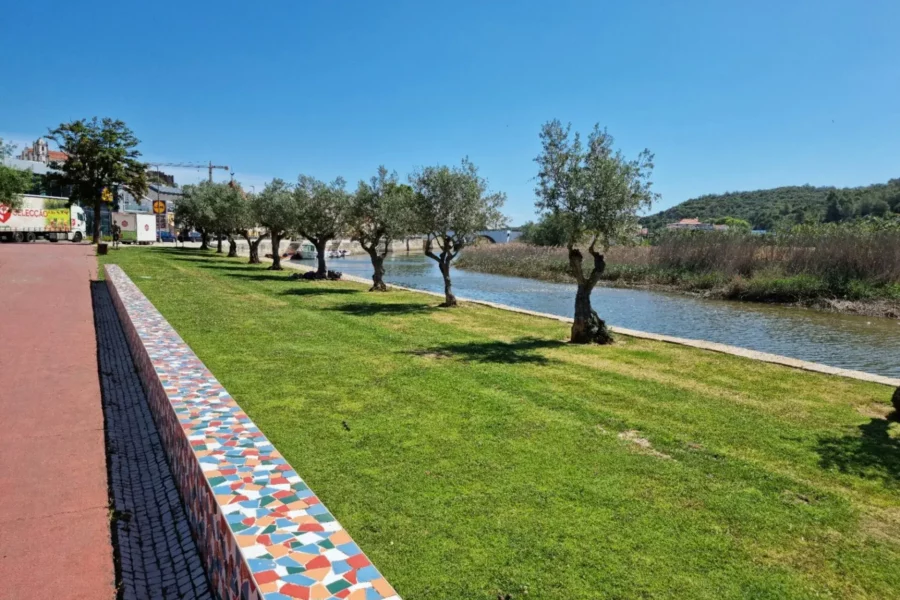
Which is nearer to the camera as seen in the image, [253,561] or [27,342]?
[253,561]

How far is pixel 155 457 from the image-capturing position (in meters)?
5.92

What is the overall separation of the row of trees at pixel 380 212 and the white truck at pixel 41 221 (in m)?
19.1

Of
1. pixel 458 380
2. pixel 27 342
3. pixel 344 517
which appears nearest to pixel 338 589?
pixel 344 517

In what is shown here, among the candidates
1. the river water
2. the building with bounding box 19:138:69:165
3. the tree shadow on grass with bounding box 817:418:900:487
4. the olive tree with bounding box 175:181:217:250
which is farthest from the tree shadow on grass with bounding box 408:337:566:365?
the building with bounding box 19:138:69:165

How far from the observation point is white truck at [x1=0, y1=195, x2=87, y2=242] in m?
44.1

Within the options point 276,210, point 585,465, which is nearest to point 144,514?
point 585,465

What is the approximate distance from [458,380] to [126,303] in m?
7.65

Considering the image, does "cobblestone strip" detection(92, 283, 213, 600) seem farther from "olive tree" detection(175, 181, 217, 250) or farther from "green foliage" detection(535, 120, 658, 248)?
"olive tree" detection(175, 181, 217, 250)

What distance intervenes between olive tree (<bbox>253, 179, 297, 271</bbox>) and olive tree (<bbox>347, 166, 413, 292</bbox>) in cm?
412

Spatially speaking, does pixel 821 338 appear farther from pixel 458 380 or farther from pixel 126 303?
pixel 126 303

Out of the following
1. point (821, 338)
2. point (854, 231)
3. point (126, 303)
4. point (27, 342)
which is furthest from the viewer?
point (854, 231)

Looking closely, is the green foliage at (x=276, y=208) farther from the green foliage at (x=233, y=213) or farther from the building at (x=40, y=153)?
the building at (x=40, y=153)

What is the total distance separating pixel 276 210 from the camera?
30344 mm

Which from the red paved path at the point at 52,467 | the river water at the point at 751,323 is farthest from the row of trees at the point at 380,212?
the red paved path at the point at 52,467
